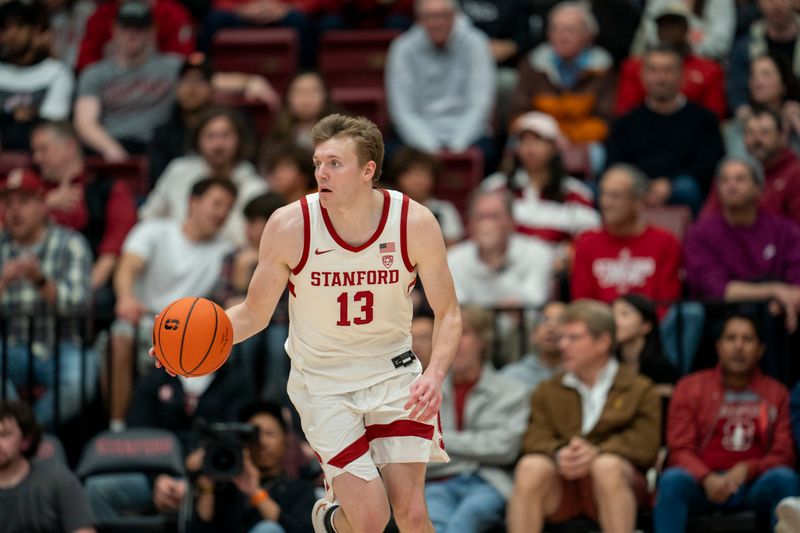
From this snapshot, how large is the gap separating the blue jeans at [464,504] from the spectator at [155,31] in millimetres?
5457

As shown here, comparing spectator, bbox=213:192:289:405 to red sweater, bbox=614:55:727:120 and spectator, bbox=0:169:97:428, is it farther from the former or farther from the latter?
red sweater, bbox=614:55:727:120

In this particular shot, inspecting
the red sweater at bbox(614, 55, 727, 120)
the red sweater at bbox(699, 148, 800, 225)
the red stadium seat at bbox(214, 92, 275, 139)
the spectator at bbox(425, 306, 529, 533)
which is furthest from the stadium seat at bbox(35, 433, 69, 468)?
the red sweater at bbox(614, 55, 727, 120)

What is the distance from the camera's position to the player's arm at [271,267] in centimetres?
595

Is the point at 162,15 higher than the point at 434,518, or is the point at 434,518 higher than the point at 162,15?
the point at 162,15

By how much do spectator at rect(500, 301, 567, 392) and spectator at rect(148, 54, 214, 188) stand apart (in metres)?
3.59

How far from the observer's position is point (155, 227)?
9938 millimetres

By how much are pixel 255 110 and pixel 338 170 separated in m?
6.10

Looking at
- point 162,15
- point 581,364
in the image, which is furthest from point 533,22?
point 581,364

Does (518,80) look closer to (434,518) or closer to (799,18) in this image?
(799,18)

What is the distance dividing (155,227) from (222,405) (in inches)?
72.1

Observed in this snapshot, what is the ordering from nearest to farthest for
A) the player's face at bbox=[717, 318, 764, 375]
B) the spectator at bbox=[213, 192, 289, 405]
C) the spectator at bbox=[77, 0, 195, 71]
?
the player's face at bbox=[717, 318, 764, 375]
the spectator at bbox=[213, 192, 289, 405]
the spectator at bbox=[77, 0, 195, 71]

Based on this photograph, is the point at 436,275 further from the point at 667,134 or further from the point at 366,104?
the point at 366,104

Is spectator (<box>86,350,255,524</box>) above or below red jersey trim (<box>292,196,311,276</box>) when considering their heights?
below

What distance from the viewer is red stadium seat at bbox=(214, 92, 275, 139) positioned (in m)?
11.7
